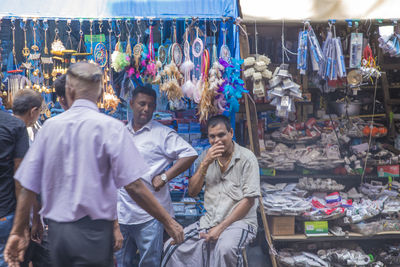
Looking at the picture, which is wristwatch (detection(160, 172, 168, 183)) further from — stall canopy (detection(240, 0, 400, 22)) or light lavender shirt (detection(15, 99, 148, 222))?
stall canopy (detection(240, 0, 400, 22))

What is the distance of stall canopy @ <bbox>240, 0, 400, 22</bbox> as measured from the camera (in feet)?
12.3

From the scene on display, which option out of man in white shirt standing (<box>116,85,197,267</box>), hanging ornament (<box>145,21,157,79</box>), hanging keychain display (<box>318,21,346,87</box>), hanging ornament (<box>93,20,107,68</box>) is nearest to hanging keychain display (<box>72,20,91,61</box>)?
hanging ornament (<box>93,20,107,68</box>)

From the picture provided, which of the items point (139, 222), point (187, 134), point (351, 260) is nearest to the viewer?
point (139, 222)

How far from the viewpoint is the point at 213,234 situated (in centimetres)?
331

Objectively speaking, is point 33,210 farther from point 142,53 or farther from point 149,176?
point 142,53

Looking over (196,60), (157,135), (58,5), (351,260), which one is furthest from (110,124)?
(351,260)

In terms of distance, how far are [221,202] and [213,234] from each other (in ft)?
0.99

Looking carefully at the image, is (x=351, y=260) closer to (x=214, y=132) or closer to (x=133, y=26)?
(x=214, y=132)

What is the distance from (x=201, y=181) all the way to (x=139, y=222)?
64 centimetres

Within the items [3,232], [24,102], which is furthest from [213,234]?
[24,102]

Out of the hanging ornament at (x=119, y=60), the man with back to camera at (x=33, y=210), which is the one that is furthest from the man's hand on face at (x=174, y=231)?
the hanging ornament at (x=119, y=60)

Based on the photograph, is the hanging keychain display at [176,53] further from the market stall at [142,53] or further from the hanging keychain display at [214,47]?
the hanging keychain display at [214,47]

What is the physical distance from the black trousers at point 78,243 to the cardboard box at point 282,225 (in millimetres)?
2303

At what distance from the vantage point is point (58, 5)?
3.76m
